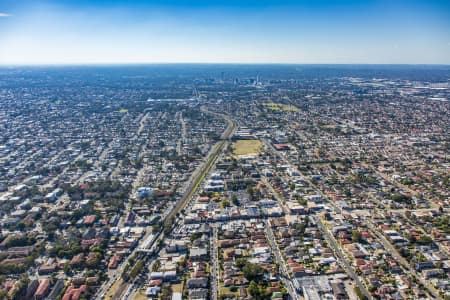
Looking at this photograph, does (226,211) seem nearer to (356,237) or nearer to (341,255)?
(341,255)

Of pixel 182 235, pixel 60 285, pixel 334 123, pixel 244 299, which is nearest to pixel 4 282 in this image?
pixel 60 285

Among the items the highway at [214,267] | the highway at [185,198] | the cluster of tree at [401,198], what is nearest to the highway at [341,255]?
the highway at [214,267]

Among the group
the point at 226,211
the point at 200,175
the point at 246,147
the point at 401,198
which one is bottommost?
the point at 226,211

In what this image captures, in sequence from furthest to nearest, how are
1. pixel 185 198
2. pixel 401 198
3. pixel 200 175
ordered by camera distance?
pixel 200 175, pixel 185 198, pixel 401 198

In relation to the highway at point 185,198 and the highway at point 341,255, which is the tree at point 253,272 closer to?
the highway at point 341,255

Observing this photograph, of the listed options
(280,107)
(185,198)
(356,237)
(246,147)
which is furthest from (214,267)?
(280,107)

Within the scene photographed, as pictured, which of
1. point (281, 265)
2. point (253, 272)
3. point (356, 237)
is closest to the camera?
point (253, 272)

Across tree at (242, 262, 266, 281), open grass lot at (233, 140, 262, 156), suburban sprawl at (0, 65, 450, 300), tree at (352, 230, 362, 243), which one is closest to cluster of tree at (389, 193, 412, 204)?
suburban sprawl at (0, 65, 450, 300)

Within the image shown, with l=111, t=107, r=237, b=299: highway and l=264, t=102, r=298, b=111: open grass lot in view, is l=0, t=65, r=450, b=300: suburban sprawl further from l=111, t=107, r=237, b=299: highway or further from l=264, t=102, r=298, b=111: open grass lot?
l=264, t=102, r=298, b=111: open grass lot
